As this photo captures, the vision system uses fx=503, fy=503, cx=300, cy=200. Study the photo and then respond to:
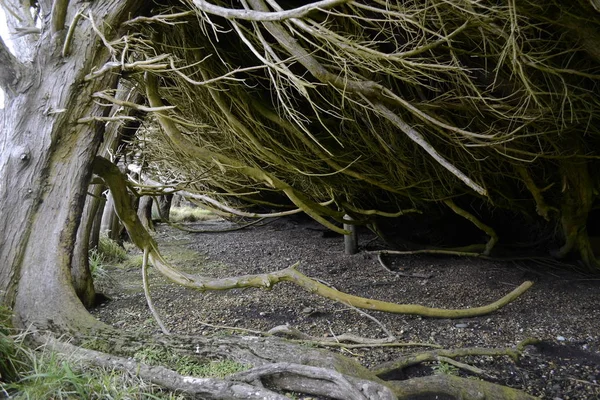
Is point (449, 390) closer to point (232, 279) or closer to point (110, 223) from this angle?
point (232, 279)

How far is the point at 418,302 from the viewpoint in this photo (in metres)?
4.18

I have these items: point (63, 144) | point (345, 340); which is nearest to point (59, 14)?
point (63, 144)

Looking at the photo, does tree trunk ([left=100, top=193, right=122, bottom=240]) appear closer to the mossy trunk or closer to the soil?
the soil

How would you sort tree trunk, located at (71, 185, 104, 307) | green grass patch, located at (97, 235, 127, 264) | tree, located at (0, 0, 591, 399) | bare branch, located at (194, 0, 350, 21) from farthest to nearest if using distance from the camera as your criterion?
green grass patch, located at (97, 235, 127, 264), tree trunk, located at (71, 185, 104, 307), tree, located at (0, 0, 591, 399), bare branch, located at (194, 0, 350, 21)

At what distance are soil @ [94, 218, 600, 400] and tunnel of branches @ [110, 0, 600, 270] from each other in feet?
2.01

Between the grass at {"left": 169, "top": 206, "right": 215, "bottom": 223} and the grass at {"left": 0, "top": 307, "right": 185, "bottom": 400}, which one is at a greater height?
the grass at {"left": 169, "top": 206, "right": 215, "bottom": 223}

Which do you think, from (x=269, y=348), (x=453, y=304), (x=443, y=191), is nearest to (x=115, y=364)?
(x=269, y=348)

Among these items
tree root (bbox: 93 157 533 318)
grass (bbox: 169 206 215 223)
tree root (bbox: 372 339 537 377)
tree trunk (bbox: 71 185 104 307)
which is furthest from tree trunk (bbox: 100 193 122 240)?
tree root (bbox: 372 339 537 377)

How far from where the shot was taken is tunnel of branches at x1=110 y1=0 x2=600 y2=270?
2.87 metres

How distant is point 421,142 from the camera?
2705 mm

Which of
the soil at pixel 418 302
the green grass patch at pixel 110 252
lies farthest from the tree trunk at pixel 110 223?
the soil at pixel 418 302

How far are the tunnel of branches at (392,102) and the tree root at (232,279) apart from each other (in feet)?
1.75

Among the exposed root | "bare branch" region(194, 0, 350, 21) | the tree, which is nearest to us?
"bare branch" region(194, 0, 350, 21)

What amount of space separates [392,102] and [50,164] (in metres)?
2.09
